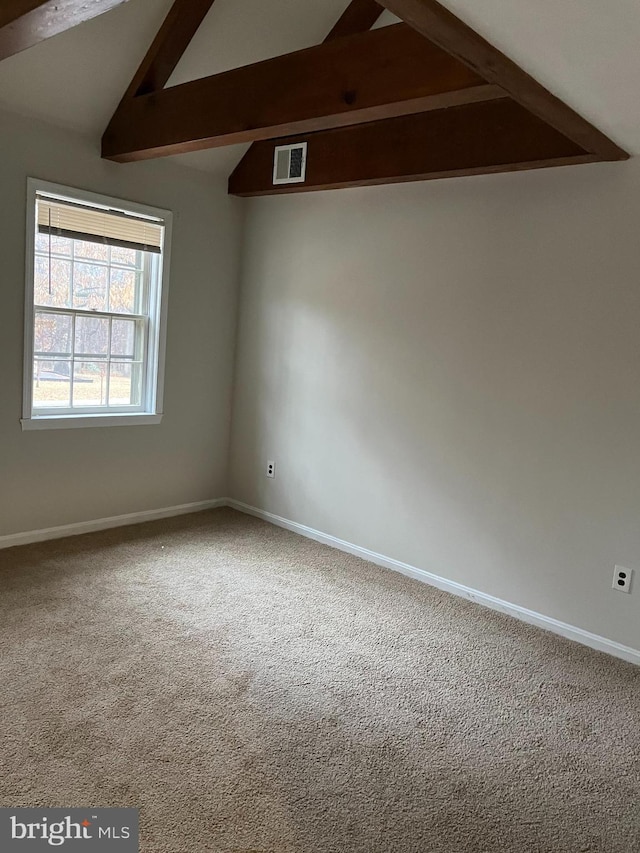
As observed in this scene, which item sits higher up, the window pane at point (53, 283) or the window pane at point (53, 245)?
the window pane at point (53, 245)

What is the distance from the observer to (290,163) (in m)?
3.97

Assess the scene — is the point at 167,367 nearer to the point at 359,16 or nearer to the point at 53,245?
the point at 53,245

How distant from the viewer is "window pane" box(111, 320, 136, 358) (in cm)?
420

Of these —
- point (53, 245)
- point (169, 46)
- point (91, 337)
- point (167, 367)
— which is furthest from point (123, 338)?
point (169, 46)

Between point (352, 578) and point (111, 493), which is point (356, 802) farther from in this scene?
point (111, 493)

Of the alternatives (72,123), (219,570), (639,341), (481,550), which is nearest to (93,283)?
(72,123)

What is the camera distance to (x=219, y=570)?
3666 millimetres

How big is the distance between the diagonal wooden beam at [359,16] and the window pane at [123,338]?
2.09 m

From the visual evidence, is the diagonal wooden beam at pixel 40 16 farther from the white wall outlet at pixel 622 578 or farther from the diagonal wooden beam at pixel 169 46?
the white wall outlet at pixel 622 578

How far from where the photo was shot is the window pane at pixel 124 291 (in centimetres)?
414

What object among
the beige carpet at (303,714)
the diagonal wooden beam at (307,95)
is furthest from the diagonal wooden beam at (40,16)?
the beige carpet at (303,714)

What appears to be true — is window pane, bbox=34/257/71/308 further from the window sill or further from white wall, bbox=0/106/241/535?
the window sill

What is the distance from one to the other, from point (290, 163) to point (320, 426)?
1.65m

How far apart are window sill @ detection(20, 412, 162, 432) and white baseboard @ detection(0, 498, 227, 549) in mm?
623
